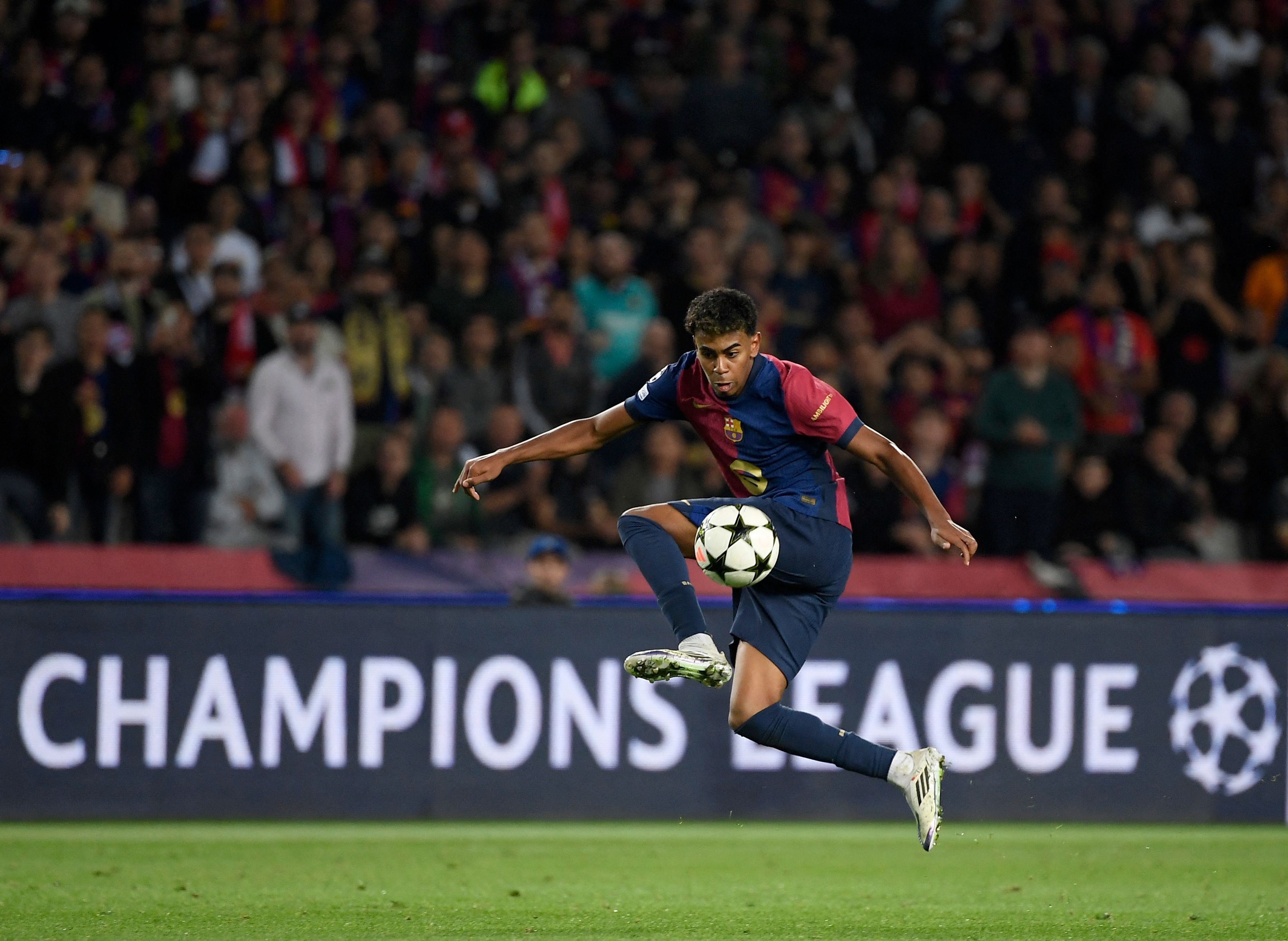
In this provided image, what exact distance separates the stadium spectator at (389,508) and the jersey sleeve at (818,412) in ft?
15.8

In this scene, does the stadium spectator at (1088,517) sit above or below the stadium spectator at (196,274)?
below

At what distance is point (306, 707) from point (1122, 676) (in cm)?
445

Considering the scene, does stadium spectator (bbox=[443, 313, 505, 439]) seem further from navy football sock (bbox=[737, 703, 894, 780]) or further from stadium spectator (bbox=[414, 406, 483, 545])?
navy football sock (bbox=[737, 703, 894, 780])

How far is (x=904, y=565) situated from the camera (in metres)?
10.9

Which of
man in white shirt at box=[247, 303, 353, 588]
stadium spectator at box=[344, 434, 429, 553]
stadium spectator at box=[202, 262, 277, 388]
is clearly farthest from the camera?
stadium spectator at box=[202, 262, 277, 388]

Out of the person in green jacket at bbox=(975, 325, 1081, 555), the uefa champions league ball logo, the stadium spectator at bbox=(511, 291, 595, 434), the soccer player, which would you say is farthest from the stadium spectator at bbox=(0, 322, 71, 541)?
the uefa champions league ball logo

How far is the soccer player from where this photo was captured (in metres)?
6.23

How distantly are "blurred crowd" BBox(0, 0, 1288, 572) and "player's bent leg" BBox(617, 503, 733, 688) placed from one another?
413 cm

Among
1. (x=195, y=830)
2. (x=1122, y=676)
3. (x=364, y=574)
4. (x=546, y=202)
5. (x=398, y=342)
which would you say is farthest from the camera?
(x=546, y=202)

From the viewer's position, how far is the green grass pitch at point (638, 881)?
20.5 feet

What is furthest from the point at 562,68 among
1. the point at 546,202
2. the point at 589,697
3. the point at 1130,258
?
the point at 589,697

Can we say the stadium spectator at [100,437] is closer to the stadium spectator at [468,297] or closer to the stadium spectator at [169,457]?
the stadium spectator at [169,457]

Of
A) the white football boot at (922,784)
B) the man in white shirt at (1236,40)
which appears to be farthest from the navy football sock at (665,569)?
the man in white shirt at (1236,40)

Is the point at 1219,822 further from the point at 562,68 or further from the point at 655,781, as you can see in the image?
the point at 562,68
